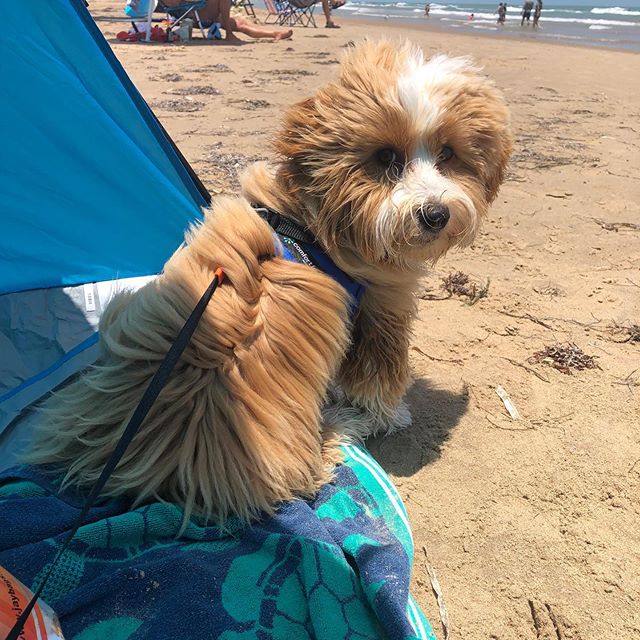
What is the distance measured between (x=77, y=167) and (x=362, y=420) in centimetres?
165

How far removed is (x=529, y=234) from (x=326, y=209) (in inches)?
90.1

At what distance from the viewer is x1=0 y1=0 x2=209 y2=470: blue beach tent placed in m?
2.41

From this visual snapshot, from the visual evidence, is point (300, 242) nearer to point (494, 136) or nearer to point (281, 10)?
point (494, 136)

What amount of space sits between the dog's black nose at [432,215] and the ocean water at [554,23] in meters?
16.6

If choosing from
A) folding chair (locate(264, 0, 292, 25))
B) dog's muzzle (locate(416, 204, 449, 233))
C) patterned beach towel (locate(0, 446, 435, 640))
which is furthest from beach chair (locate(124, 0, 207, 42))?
patterned beach towel (locate(0, 446, 435, 640))

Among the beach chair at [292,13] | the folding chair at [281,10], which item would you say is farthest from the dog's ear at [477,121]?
the folding chair at [281,10]

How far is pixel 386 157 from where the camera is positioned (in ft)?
6.34

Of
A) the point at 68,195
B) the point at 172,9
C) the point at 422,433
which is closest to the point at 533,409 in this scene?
the point at 422,433

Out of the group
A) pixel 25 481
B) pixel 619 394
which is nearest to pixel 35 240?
pixel 25 481

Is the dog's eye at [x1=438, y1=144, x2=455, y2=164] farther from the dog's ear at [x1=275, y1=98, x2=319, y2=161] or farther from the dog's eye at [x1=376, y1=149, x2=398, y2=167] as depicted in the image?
the dog's ear at [x1=275, y1=98, x2=319, y2=161]

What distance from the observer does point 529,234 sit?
12.6 feet

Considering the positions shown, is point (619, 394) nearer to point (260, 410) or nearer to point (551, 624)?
point (551, 624)

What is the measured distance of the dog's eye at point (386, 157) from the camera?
1928 millimetres

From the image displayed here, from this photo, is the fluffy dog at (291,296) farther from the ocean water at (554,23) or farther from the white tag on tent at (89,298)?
the ocean water at (554,23)
